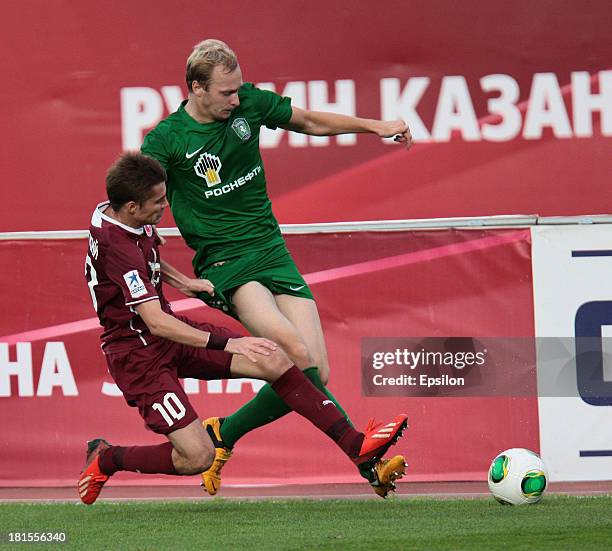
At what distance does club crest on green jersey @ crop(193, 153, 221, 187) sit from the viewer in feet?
18.4

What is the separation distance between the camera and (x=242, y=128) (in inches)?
224

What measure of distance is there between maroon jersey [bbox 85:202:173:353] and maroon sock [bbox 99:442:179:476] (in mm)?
479

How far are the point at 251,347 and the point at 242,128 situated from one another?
118cm

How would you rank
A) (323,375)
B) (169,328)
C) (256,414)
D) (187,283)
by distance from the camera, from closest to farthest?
(169,328), (187,283), (323,375), (256,414)

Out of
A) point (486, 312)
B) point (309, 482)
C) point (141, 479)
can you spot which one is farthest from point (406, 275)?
point (141, 479)

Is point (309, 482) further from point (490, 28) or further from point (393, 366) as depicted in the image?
point (490, 28)

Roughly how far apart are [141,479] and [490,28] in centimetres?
353

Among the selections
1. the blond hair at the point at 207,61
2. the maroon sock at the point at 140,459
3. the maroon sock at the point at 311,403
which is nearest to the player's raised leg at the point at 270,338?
the maroon sock at the point at 311,403

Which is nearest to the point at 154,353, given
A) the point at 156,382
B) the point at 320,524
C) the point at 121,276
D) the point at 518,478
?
the point at 156,382

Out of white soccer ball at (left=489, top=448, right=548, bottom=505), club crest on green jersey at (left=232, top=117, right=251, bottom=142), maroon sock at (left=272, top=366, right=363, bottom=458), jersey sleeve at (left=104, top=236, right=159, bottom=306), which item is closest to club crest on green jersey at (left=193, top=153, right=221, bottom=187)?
club crest on green jersey at (left=232, top=117, right=251, bottom=142)

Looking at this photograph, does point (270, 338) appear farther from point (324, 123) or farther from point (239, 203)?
point (324, 123)

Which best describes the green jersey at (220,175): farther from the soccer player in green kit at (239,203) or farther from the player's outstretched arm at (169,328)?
the player's outstretched arm at (169,328)

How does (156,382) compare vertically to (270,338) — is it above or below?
below

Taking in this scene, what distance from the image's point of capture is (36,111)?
816 cm
